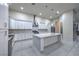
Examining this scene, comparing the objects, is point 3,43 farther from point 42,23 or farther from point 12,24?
point 42,23

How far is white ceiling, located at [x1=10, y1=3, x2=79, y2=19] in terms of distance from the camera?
2.24 metres

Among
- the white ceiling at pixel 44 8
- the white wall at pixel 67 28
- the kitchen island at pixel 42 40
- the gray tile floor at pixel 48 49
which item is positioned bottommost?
the gray tile floor at pixel 48 49

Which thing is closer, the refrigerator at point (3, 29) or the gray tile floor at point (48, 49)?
the refrigerator at point (3, 29)

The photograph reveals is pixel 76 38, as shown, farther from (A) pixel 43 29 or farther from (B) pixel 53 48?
(A) pixel 43 29

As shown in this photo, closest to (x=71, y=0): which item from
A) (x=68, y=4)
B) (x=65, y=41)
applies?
(x=68, y=4)

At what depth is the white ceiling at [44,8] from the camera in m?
2.24

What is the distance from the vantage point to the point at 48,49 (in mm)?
2369

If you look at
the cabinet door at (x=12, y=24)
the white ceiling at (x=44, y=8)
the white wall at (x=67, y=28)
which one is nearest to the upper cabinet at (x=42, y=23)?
the white ceiling at (x=44, y=8)

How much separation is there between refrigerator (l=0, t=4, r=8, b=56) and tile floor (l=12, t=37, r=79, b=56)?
0.73 feet

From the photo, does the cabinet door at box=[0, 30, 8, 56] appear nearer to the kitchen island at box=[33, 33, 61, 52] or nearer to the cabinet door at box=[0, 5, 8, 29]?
the cabinet door at box=[0, 5, 8, 29]

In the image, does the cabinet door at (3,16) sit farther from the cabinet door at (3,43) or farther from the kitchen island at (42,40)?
the kitchen island at (42,40)

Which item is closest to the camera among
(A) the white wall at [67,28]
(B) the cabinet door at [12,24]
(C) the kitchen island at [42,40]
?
(B) the cabinet door at [12,24]

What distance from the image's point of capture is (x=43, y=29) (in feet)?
7.93

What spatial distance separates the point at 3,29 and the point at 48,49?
119 centimetres
